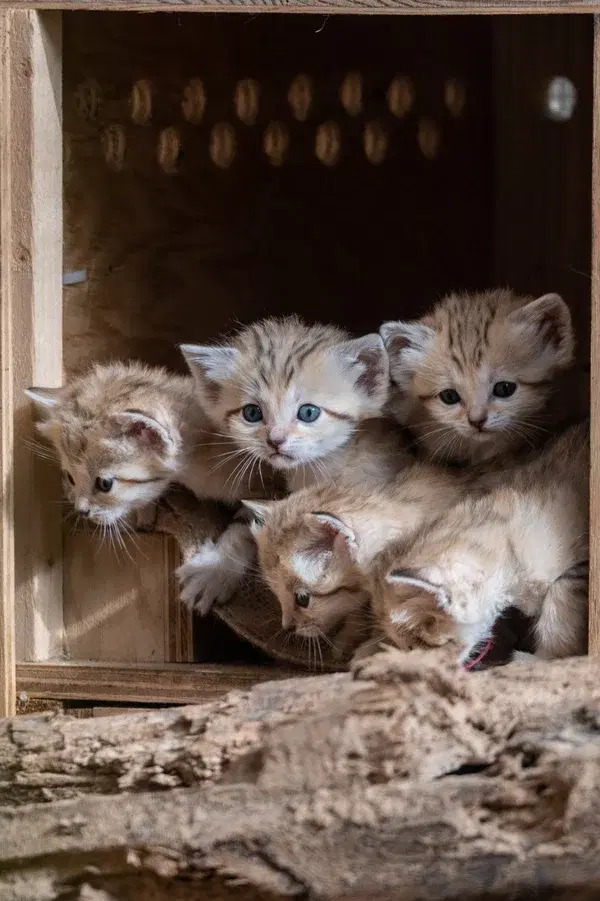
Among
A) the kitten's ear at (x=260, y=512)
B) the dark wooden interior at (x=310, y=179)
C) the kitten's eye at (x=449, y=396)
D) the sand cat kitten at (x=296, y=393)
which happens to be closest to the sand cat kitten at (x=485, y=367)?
the kitten's eye at (x=449, y=396)

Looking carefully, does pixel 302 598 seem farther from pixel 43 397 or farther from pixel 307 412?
pixel 43 397

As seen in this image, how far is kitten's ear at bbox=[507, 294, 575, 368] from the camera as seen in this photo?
9.59 ft

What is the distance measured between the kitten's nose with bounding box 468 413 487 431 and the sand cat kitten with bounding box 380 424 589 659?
263 mm

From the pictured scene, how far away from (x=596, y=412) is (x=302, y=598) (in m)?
0.92

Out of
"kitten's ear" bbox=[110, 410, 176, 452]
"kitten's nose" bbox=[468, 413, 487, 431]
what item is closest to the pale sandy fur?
"kitten's ear" bbox=[110, 410, 176, 452]

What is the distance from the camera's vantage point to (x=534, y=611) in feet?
8.52

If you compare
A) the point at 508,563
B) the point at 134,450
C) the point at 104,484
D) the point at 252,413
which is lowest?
the point at 508,563

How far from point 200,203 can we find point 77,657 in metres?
1.87

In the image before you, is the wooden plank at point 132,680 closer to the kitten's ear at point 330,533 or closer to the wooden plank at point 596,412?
the kitten's ear at point 330,533

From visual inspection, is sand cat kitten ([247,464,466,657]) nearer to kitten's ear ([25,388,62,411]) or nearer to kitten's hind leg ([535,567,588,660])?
kitten's hind leg ([535,567,588,660])

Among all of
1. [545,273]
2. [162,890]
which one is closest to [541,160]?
[545,273]

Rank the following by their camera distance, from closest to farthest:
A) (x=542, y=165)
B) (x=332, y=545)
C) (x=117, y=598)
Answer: (x=332, y=545)
(x=117, y=598)
(x=542, y=165)

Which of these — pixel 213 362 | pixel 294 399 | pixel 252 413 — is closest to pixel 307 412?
pixel 294 399

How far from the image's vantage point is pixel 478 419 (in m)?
2.96
